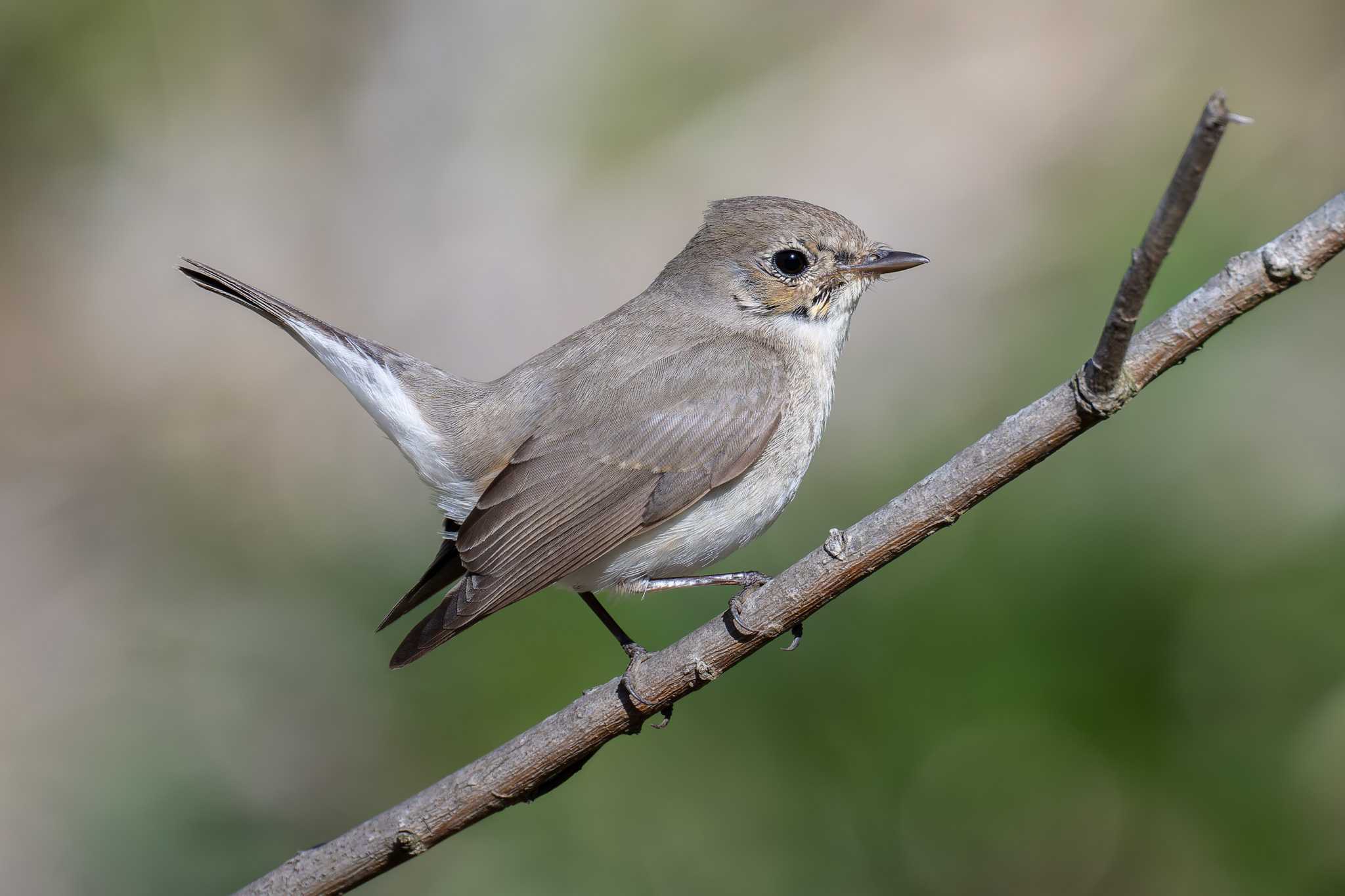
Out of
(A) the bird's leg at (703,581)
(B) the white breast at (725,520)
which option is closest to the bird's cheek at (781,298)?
(B) the white breast at (725,520)

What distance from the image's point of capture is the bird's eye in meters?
3.28

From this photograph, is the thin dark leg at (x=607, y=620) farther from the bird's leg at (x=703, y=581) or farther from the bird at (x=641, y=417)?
the bird's leg at (x=703, y=581)

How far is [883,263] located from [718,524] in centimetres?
78

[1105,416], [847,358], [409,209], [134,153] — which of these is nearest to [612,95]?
[409,209]

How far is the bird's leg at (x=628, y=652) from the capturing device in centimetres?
249

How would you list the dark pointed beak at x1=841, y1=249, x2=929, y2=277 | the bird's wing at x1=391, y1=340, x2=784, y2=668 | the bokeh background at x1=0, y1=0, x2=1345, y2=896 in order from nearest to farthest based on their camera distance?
the bird's wing at x1=391, y1=340, x2=784, y2=668 → the dark pointed beak at x1=841, y1=249, x2=929, y2=277 → the bokeh background at x1=0, y1=0, x2=1345, y2=896

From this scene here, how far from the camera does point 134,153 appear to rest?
23.4 ft

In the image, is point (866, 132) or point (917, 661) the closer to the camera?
point (917, 661)

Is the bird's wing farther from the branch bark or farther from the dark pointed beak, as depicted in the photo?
the branch bark

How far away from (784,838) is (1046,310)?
105 inches

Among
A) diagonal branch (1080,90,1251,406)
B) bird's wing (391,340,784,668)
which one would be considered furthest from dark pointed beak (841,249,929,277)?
diagonal branch (1080,90,1251,406)

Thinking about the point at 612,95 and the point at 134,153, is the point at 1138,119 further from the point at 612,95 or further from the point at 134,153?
the point at 134,153

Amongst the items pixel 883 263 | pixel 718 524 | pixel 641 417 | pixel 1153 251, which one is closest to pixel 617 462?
pixel 641 417

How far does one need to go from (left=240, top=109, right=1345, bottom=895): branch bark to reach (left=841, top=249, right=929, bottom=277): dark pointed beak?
3.57 ft
